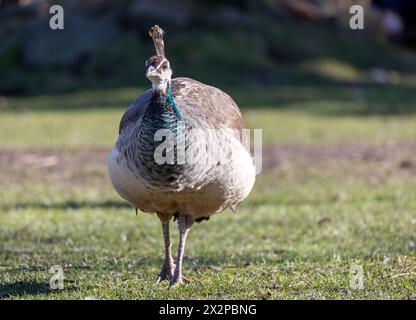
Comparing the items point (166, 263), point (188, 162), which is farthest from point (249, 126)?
point (188, 162)

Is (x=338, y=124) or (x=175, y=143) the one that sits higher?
(x=175, y=143)

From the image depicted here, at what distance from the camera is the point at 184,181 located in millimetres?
5734

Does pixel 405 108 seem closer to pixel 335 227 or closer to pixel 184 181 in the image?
pixel 335 227

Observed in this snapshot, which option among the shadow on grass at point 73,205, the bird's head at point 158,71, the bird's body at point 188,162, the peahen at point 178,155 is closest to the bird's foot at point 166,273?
the peahen at point 178,155

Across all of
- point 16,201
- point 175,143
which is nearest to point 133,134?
point 175,143

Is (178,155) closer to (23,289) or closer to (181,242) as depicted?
(181,242)

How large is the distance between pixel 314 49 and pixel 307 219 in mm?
15562

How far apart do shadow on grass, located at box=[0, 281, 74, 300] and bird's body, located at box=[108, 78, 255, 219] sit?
81 centimetres

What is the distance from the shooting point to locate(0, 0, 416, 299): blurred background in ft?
22.4

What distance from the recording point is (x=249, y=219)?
959 cm

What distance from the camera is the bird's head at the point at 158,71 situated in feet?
18.4

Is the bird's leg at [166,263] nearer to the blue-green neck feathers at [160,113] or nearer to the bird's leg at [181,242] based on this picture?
the bird's leg at [181,242]

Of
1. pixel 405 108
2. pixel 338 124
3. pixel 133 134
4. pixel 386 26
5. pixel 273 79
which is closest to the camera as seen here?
pixel 133 134
